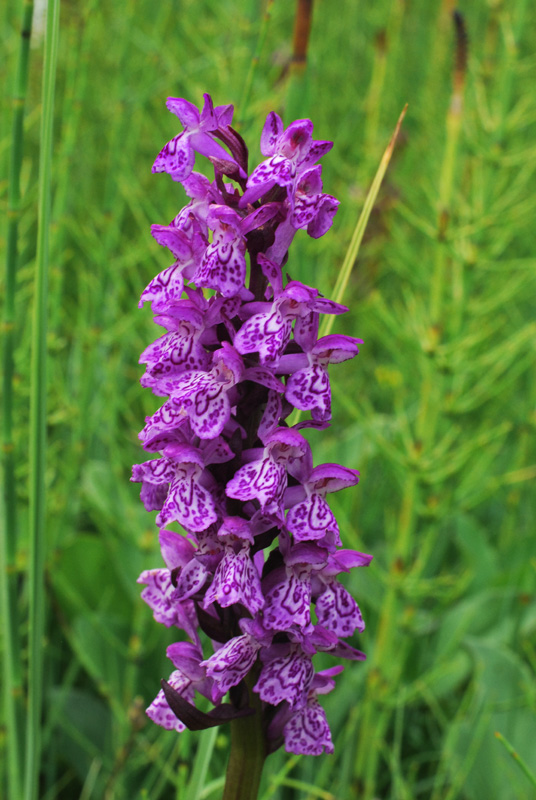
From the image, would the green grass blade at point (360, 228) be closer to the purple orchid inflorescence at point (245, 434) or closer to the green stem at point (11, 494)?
the purple orchid inflorescence at point (245, 434)

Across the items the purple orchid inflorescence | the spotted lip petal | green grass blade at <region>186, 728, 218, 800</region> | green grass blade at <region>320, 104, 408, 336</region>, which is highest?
green grass blade at <region>320, 104, 408, 336</region>

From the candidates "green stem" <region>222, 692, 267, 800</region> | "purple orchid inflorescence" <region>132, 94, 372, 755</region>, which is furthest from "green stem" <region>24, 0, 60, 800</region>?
"green stem" <region>222, 692, 267, 800</region>

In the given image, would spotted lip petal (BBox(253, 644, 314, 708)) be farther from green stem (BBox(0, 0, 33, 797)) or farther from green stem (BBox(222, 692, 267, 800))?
green stem (BBox(0, 0, 33, 797))

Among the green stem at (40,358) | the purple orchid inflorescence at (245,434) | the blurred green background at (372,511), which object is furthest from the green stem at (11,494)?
the purple orchid inflorescence at (245,434)

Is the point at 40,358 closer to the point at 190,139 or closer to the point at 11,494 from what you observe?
the point at 190,139

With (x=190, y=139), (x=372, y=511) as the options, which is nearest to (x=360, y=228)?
(x=190, y=139)

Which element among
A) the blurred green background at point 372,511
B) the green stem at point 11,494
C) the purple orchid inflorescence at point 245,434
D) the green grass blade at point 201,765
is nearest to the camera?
the purple orchid inflorescence at point 245,434

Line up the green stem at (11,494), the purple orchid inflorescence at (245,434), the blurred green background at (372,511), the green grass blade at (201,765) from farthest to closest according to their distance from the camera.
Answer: the blurred green background at (372,511) → the green stem at (11,494) → the green grass blade at (201,765) → the purple orchid inflorescence at (245,434)
